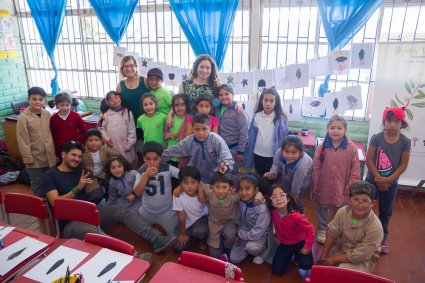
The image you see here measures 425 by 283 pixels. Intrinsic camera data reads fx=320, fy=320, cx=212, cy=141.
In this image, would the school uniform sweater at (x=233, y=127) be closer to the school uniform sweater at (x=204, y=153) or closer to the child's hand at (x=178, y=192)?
the school uniform sweater at (x=204, y=153)

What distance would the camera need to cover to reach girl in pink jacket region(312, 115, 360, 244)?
8.81ft

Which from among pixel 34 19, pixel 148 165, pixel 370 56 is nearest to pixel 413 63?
pixel 370 56

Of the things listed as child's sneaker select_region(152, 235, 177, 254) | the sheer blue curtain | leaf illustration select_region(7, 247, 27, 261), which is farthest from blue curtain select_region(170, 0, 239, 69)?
leaf illustration select_region(7, 247, 27, 261)

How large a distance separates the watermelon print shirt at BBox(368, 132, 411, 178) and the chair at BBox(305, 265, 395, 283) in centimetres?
142

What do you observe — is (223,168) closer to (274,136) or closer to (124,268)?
(274,136)

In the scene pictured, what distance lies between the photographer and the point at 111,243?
185 centimetres

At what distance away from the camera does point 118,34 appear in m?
4.68

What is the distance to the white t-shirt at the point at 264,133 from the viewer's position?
3137 millimetres

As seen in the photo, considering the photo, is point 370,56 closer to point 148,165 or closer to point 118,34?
point 148,165

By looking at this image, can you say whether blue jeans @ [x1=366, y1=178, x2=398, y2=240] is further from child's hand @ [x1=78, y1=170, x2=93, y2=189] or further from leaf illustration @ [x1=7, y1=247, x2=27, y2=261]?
leaf illustration @ [x1=7, y1=247, x2=27, y2=261]

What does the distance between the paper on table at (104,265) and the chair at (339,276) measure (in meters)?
0.98

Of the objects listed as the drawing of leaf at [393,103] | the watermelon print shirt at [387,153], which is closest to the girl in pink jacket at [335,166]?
the watermelon print shirt at [387,153]

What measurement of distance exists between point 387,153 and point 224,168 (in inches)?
54.6

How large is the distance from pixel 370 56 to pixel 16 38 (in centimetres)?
561
